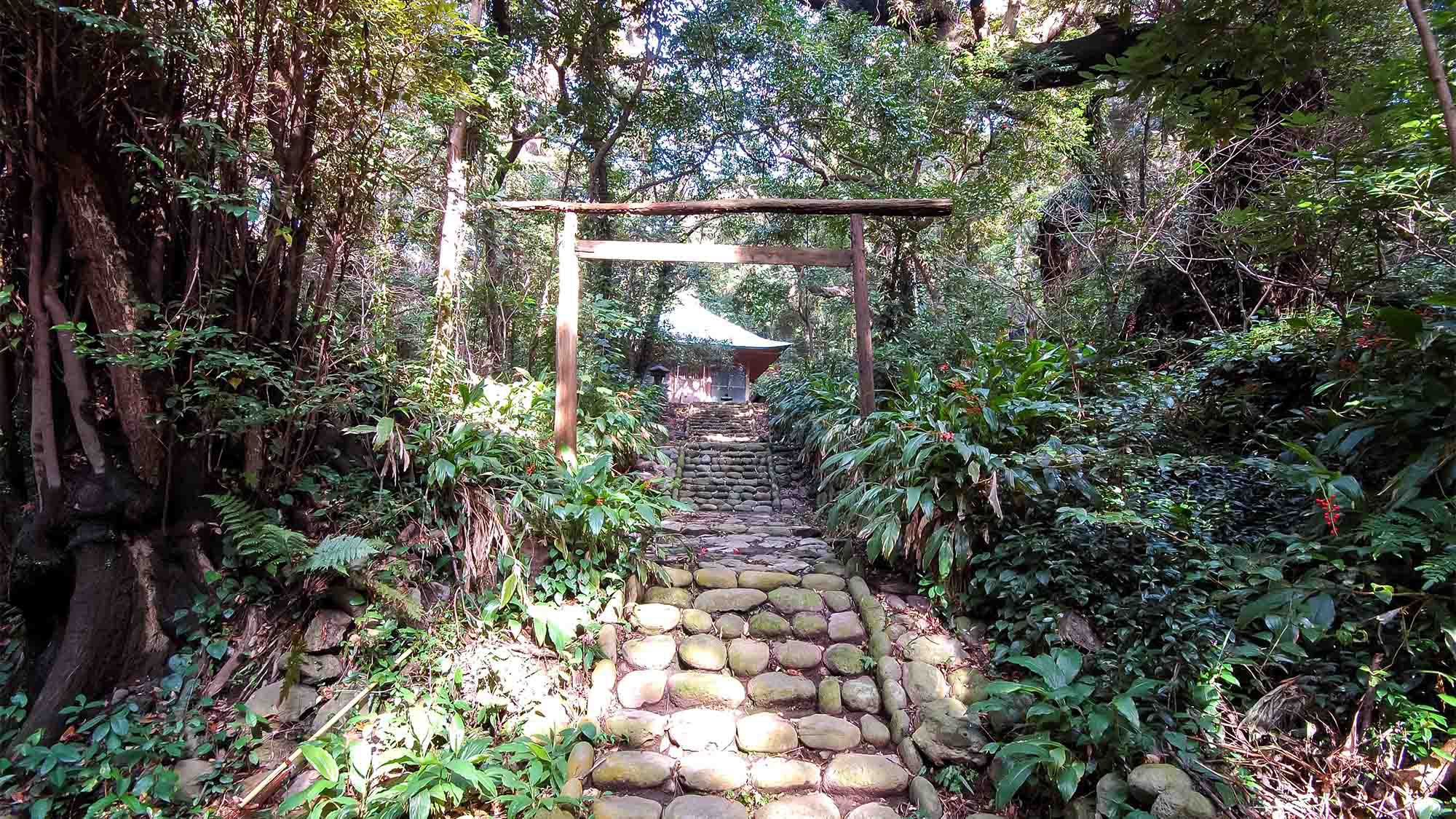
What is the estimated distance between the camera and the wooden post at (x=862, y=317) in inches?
174

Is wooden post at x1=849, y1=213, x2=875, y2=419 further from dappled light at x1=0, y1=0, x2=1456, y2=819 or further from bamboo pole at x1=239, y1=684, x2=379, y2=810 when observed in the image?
bamboo pole at x1=239, y1=684, x2=379, y2=810

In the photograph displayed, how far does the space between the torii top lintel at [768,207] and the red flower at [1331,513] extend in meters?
2.71

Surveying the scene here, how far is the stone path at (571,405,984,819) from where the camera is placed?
2572mm

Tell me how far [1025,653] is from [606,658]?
2083 millimetres

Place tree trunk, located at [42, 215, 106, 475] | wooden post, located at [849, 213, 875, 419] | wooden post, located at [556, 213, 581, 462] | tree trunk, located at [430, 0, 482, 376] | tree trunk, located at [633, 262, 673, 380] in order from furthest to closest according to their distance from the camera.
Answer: tree trunk, located at [633, 262, 673, 380] → tree trunk, located at [430, 0, 482, 376] → wooden post, located at [849, 213, 875, 419] → wooden post, located at [556, 213, 581, 462] → tree trunk, located at [42, 215, 106, 475]

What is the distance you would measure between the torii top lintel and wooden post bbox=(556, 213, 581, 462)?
21cm

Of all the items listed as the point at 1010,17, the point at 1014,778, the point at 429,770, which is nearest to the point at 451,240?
the point at 429,770

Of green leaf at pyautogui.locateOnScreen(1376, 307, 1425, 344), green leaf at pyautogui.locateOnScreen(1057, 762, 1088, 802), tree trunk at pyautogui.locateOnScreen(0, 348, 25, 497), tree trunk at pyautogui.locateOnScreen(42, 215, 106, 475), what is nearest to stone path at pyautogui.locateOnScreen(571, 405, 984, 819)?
green leaf at pyautogui.locateOnScreen(1057, 762, 1088, 802)

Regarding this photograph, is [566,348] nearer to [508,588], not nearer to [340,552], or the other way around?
[508,588]

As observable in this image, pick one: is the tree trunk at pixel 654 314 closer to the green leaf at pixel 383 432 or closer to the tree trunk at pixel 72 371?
the green leaf at pixel 383 432

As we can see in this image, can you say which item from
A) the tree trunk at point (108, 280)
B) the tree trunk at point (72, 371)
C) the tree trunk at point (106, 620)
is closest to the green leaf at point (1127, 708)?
the tree trunk at point (106, 620)

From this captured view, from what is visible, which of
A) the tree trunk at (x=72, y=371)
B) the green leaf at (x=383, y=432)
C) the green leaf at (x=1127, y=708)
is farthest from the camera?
the green leaf at (x=383, y=432)

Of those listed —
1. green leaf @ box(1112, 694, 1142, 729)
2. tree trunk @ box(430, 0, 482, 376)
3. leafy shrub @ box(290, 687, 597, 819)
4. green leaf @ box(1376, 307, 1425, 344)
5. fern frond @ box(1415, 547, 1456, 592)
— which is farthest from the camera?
tree trunk @ box(430, 0, 482, 376)

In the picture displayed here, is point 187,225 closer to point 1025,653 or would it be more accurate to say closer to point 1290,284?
point 1025,653
